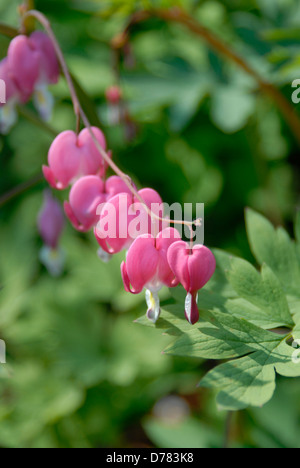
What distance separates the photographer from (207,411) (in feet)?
6.45

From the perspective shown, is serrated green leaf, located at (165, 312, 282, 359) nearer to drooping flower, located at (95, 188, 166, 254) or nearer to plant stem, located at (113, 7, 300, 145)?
drooping flower, located at (95, 188, 166, 254)

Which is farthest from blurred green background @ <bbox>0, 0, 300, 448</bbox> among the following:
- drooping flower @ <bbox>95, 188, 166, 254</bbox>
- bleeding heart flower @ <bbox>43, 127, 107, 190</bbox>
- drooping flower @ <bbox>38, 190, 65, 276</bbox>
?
drooping flower @ <bbox>95, 188, 166, 254</bbox>

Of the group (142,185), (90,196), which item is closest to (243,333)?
(90,196)

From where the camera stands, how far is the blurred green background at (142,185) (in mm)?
1741

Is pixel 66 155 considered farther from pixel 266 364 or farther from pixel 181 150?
pixel 181 150

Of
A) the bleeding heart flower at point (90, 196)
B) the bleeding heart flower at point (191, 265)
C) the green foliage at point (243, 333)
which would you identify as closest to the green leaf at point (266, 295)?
the green foliage at point (243, 333)

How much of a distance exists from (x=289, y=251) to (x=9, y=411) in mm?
1238

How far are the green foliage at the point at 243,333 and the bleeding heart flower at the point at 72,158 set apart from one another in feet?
0.96

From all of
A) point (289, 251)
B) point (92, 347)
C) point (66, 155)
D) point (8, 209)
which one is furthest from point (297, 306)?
point (8, 209)

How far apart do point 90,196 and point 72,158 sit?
0.10 metres

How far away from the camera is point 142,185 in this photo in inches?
87.7

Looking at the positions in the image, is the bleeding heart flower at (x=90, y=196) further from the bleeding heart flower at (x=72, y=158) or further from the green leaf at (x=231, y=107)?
the green leaf at (x=231, y=107)

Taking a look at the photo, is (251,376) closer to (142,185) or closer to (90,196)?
(90,196)

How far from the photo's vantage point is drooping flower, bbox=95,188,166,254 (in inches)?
32.2
